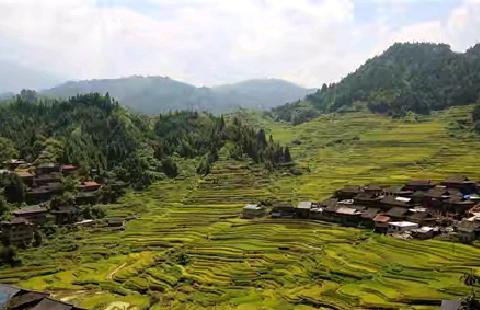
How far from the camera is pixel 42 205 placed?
55000 mm

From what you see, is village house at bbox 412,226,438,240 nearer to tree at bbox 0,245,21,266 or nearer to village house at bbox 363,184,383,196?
village house at bbox 363,184,383,196

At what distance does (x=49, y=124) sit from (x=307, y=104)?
272 feet

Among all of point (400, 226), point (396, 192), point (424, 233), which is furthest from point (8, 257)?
point (396, 192)

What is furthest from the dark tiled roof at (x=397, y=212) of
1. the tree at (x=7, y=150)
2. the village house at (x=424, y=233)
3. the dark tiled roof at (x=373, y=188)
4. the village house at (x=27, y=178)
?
the tree at (x=7, y=150)

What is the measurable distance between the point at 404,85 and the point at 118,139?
67.6 metres

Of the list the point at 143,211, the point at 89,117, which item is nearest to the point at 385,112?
the point at 89,117

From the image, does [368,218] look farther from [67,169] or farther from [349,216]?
[67,169]

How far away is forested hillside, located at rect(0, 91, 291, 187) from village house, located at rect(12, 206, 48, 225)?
1537 centimetres

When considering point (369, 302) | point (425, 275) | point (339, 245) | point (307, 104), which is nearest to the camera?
point (369, 302)

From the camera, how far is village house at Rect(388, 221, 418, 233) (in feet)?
143

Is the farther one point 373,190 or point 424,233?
point 373,190

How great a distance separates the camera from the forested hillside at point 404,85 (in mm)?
106625

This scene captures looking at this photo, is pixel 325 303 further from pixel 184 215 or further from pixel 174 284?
pixel 184 215

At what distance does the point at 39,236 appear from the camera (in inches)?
1916
